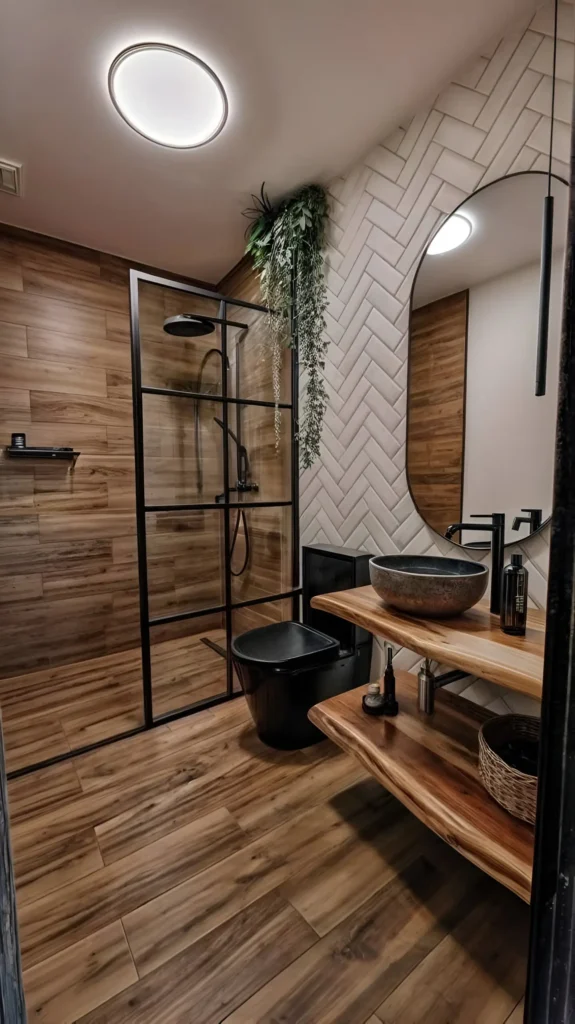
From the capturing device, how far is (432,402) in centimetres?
160

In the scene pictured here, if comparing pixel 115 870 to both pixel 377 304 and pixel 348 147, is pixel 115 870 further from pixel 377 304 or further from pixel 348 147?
pixel 348 147

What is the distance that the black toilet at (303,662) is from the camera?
1701 mm

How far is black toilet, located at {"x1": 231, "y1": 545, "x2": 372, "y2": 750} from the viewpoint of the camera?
5.58 ft

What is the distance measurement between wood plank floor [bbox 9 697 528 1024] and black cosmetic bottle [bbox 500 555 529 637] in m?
0.79

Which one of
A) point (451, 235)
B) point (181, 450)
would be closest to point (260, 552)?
point (181, 450)

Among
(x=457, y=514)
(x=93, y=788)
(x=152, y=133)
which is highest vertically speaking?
(x=152, y=133)

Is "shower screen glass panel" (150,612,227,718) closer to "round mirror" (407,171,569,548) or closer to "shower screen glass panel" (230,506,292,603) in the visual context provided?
"shower screen glass panel" (230,506,292,603)

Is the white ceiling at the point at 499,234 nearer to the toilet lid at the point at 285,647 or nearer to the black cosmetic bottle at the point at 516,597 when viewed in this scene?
the black cosmetic bottle at the point at 516,597

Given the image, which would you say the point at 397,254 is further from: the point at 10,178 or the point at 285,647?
the point at 10,178

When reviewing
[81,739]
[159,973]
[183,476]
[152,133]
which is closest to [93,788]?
[81,739]


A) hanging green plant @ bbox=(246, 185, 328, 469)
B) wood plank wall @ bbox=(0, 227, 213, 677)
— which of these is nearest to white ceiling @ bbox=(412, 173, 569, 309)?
hanging green plant @ bbox=(246, 185, 328, 469)

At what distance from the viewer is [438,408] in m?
1.58

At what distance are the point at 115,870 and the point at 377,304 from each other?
228 centimetres

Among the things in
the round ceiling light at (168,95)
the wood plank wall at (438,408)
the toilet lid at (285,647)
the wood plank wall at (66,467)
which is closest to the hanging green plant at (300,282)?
the round ceiling light at (168,95)
